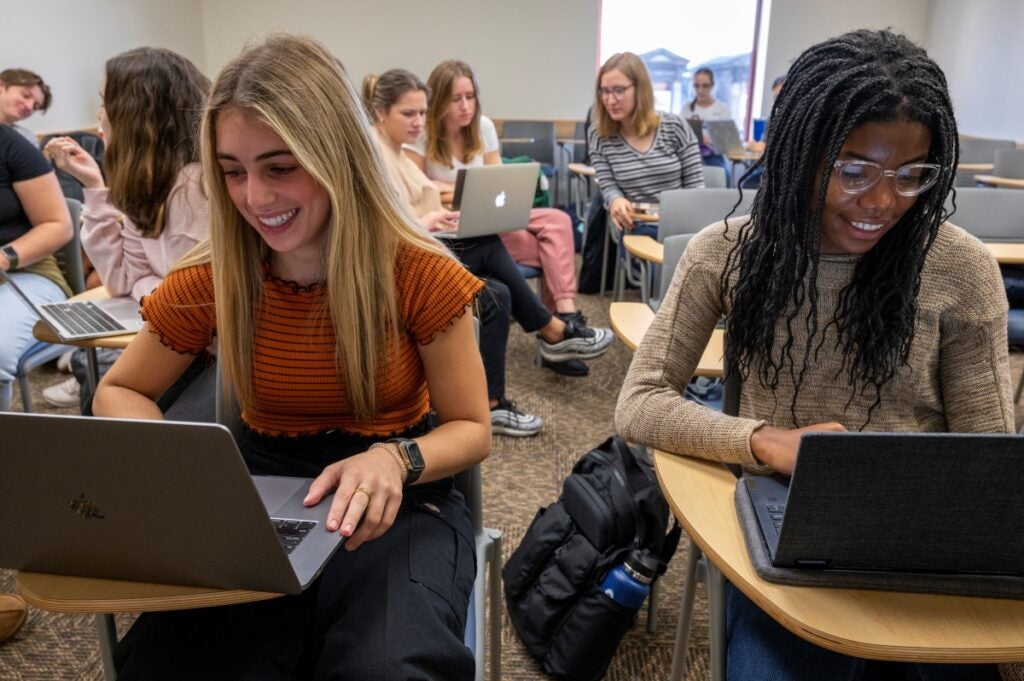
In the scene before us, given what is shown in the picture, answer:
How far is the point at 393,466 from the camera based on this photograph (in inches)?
38.2

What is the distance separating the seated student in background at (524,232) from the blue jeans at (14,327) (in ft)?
5.21

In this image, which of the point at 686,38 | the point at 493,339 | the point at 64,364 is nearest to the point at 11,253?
the point at 64,364

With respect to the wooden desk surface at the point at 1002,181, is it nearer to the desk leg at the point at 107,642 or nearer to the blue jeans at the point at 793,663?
the blue jeans at the point at 793,663

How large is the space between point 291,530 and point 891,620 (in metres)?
0.62

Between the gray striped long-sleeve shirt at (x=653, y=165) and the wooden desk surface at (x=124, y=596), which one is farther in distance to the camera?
the gray striped long-sleeve shirt at (x=653, y=165)

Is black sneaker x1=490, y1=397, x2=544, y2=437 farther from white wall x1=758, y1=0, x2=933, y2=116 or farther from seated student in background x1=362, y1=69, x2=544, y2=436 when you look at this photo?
white wall x1=758, y1=0, x2=933, y2=116

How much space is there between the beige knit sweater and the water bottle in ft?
1.70

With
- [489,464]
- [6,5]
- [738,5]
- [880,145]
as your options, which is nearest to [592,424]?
[489,464]

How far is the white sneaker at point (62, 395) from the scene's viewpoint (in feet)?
9.50

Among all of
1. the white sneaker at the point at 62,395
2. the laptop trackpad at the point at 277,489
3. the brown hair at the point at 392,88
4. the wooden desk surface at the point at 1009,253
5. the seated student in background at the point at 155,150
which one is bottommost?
the white sneaker at the point at 62,395

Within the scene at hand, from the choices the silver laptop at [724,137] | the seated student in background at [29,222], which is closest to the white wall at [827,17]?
the silver laptop at [724,137]

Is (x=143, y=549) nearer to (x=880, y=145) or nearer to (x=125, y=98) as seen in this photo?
(x=880, y=145)

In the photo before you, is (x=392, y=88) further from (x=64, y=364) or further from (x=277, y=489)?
(x=277, y=489)

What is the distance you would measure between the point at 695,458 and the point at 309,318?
0.59 m
